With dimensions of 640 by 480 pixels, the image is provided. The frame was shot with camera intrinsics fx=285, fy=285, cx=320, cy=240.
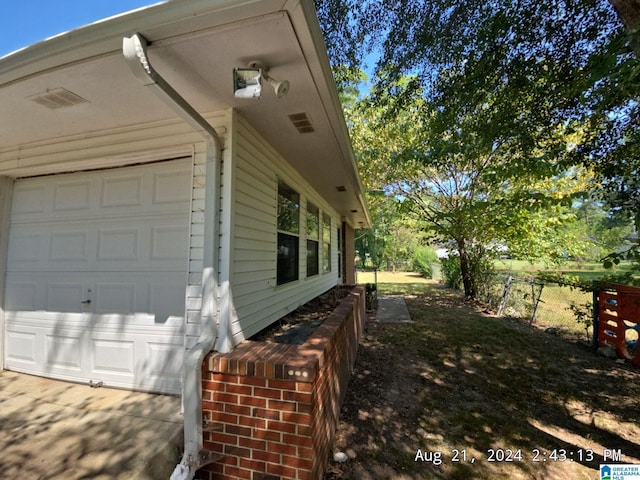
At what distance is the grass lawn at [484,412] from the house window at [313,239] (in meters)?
1.71

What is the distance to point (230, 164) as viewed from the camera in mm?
2371

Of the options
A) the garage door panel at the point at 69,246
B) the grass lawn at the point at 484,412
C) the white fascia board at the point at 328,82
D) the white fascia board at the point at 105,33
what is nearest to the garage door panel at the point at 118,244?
the garage door panel at the point at 69,246

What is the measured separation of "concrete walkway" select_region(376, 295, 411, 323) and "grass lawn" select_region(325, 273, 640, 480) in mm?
1812

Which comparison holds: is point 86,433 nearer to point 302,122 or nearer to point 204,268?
point 204,268

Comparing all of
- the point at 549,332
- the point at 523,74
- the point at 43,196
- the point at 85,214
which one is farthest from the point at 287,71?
the point at 549,332

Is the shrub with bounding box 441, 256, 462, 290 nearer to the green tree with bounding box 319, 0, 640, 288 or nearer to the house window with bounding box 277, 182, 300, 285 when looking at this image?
the green tree with bounding box 319, 0, 640, 288

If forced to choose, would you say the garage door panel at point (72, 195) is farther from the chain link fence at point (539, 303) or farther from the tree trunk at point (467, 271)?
the tree trunk at point (467, 271)

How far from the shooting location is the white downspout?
156 centimetres

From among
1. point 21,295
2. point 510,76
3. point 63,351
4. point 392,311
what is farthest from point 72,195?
point 392,311

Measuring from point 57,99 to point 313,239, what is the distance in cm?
396

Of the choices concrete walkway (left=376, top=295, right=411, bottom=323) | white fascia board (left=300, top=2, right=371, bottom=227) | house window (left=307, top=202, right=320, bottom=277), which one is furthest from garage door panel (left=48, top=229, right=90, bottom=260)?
concrete walkway (left=376, top=295, right=411, bottom=323)

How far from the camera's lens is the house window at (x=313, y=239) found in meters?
5.18

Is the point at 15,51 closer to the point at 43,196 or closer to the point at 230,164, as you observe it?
the point at 230,164

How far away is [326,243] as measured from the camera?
681cm
